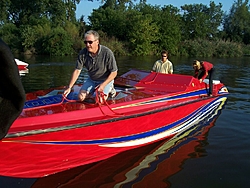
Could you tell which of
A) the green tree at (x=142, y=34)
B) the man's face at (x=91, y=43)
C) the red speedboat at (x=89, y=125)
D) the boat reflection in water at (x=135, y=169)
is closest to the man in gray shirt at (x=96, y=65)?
the man's face at (x=91, y=43)

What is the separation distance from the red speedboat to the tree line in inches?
1062

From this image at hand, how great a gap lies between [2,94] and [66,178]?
2846 millimetres

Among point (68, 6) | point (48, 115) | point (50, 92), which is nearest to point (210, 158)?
point (48, 115)

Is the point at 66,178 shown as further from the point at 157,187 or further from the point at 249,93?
the point at 249,93

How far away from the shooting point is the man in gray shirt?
4.12 meters

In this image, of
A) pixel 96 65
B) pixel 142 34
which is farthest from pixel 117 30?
pixel 96 65

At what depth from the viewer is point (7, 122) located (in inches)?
46.1

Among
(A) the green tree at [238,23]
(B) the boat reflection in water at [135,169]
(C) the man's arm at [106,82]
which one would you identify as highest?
(A) the green tree at [238,23]

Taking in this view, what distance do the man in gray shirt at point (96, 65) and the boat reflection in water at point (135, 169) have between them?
3.72 ft

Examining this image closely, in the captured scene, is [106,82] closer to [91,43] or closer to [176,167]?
[91,43]

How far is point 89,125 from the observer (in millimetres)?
3689

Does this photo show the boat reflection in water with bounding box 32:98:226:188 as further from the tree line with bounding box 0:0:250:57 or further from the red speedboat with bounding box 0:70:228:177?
the tree line with bounding box 0:0:250:57

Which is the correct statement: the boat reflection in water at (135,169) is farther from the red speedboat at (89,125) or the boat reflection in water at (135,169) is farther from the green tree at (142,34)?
the green tree at (142,34)

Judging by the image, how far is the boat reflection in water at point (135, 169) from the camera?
3666mm
